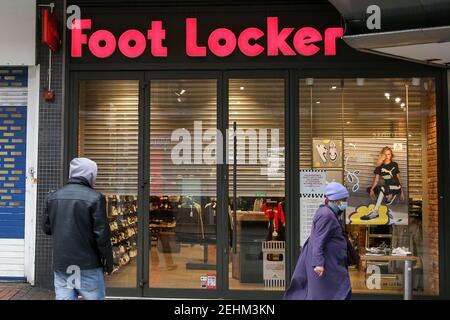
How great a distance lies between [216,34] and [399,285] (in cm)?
419

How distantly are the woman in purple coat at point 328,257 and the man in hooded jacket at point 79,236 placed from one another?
180 cm

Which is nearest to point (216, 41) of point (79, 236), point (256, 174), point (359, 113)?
point (256, 174)

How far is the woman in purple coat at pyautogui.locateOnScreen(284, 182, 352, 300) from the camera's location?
4695 mm

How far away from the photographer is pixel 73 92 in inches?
292

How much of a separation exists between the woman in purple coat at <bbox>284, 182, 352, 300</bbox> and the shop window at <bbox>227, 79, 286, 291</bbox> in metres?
2.31

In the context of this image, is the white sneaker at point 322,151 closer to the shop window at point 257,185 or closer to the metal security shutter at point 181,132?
the shop window at point 257,185

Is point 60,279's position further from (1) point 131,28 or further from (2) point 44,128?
(1) point 131,28

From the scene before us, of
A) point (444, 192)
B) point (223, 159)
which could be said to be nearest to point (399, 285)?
point (444, 192)

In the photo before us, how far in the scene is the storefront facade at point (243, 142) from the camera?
283 inches

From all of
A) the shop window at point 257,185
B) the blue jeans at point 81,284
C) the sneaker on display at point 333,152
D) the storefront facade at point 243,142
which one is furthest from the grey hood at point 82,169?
the sneaker on display at point 333,152

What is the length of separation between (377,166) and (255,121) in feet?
5.83

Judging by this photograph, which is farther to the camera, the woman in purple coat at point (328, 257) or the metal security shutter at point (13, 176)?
the metal security shutter at point (13, 176)

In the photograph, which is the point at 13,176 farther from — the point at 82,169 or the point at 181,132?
the point at 82,169

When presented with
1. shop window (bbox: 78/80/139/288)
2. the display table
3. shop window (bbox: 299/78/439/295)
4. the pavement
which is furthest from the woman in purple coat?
the pavement
